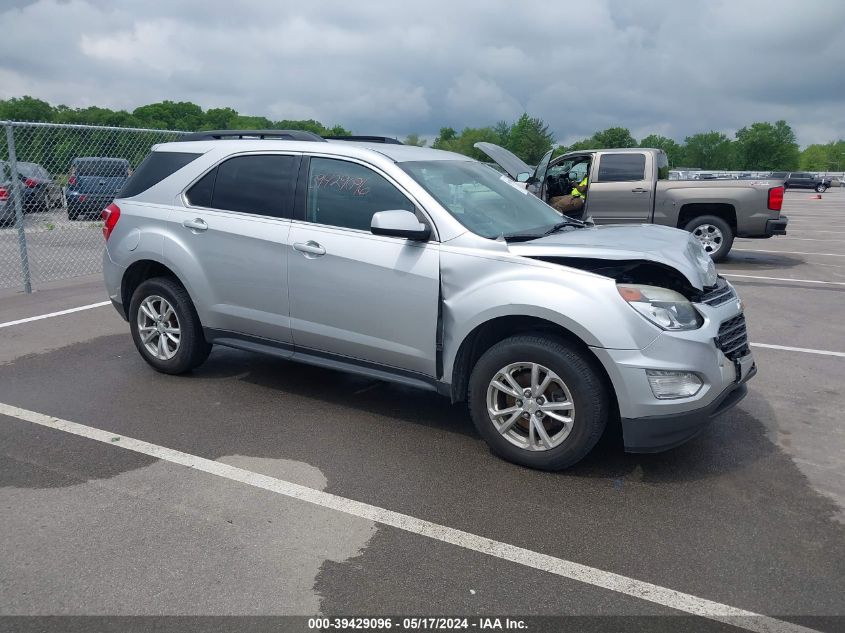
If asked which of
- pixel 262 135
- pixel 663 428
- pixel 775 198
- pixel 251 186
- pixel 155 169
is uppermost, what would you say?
Answer: pixel 262 135

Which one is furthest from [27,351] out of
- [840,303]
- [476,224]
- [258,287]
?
[840,303]

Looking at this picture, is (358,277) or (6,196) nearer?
(358,277)

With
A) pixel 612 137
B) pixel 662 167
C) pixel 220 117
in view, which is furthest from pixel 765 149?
pixel 662 167

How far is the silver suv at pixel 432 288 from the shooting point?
3.90m

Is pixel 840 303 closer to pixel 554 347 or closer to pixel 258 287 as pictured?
pixel 554 347

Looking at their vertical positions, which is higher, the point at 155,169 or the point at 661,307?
the point at 155,169

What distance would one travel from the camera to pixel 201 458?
14.1ft

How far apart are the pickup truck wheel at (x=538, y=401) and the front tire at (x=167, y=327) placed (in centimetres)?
245

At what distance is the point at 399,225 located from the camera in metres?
4.29

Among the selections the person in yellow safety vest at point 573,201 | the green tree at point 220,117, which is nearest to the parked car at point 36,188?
the person in yellow safety vest at point 573,201

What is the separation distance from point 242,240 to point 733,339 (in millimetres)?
3274

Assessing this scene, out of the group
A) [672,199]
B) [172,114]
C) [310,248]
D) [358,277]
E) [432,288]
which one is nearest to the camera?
[432,288]

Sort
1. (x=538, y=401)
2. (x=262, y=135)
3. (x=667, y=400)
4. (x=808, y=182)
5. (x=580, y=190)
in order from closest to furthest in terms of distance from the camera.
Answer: (x=667, y=400), (x=538, y=401), (x=262, y=135), (x=580, y=190), (x=808, y=182)

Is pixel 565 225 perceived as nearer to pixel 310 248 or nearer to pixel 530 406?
pixel 530 406
